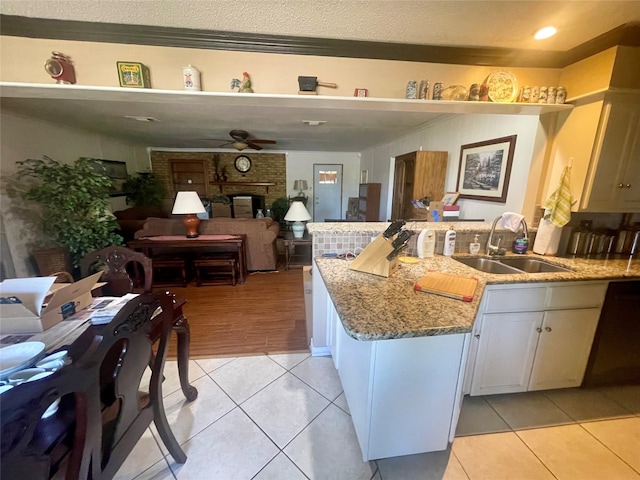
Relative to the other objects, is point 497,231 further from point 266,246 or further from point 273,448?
point 266,246

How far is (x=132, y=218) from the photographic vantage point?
4.62m

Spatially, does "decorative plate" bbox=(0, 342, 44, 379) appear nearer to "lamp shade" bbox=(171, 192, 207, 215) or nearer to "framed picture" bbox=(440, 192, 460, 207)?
"lamp shade" bbox=(171, 192, 207, 215)

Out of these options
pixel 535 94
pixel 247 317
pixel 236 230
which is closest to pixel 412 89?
pixel 535 94

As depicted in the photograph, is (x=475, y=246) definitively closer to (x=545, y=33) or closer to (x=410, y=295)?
(x=410, y=295)

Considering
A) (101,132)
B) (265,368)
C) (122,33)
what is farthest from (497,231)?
(101,132)

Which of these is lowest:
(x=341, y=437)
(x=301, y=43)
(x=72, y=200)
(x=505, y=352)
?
(x=341, y=437)

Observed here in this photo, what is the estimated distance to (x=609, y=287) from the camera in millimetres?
1505

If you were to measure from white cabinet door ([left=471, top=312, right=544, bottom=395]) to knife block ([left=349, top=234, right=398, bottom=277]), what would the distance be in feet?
1.98

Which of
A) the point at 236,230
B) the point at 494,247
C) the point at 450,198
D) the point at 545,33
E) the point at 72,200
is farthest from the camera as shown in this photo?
the point at 236,230

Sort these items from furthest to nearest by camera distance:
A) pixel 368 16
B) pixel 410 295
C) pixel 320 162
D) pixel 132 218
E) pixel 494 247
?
pixel 320 162 < pixel 132 218 < pixel 494 247 < pixel 368 16 < pixel 410 295

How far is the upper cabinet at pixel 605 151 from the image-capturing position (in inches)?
61.0

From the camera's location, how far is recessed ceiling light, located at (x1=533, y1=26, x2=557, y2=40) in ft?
4.64

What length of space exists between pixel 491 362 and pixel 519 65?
6.33 ft

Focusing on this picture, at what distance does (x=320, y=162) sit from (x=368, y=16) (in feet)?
19.2
